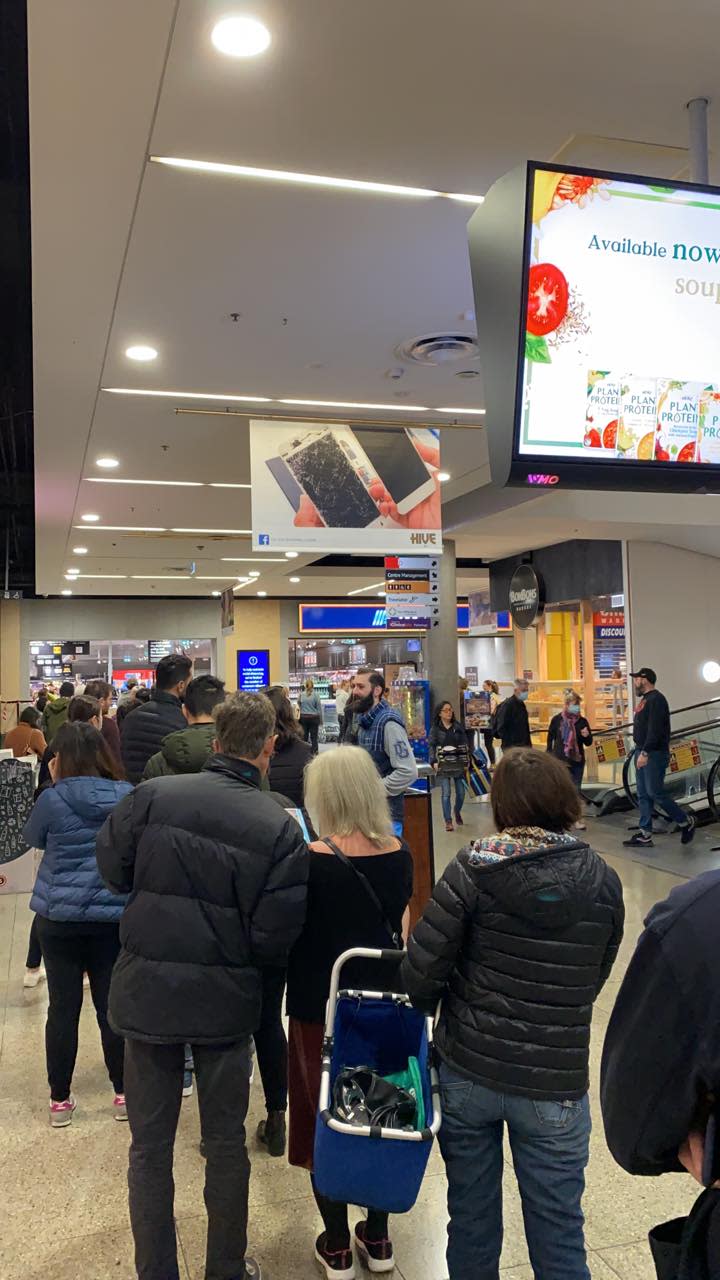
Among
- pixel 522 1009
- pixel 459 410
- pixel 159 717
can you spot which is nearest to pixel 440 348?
pixel 459 410

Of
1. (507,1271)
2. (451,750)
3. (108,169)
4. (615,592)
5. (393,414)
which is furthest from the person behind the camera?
(615,592)

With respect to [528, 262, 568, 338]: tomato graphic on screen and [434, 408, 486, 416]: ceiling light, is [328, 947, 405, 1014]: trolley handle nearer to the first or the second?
[528, 262, 568, 338]: tomato graphic on screen

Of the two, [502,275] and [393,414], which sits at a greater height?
[393,414]

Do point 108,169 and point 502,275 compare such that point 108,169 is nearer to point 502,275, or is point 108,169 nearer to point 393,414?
point 502,275

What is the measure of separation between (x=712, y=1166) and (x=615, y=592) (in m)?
13.8

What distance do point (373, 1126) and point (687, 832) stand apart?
7.89 metres

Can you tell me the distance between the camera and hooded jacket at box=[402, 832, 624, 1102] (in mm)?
1990

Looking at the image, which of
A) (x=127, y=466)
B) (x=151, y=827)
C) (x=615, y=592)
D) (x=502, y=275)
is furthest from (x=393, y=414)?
(x=615, y=592)

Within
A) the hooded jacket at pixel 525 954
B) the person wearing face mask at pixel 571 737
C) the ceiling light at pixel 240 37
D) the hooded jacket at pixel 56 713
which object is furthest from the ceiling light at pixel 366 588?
the hooded jacket at pixel 525 954

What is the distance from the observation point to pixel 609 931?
2.07 m

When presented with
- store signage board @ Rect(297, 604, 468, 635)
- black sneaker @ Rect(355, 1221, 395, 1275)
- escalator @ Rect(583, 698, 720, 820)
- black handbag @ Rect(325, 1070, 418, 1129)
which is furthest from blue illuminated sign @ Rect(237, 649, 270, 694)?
black handbag @ Rect(325, 1070, 418, 1129)

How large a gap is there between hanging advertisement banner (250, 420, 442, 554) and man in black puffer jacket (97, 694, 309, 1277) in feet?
13.5

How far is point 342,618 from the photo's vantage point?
24422 mm

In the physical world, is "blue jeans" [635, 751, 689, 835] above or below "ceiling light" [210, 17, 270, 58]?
below
